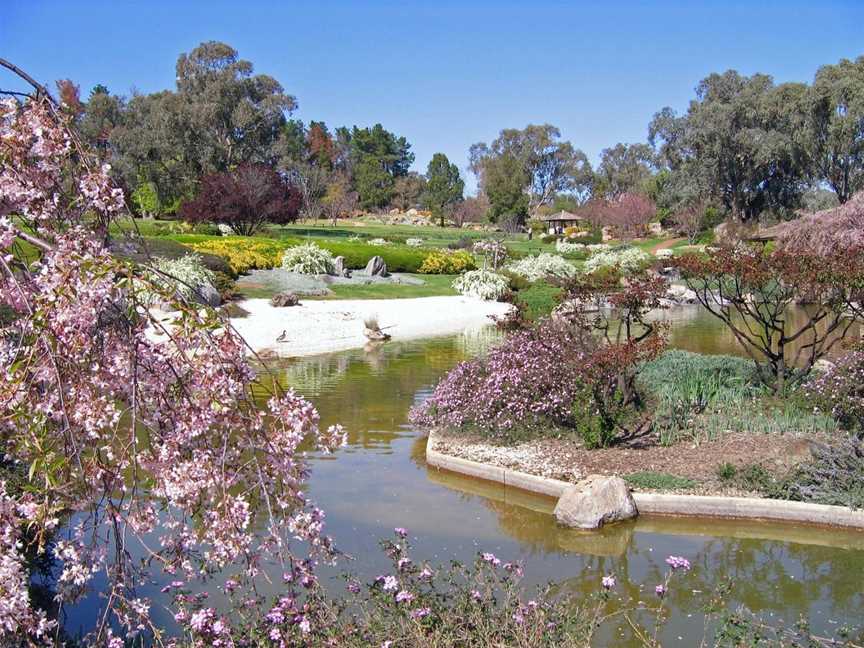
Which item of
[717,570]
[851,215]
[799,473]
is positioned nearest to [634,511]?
[717,570]

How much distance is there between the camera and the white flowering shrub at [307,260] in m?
27.8

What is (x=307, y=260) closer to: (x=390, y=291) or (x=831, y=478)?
(x=390, y=291)

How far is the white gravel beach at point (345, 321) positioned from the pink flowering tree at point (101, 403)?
46.2 ft

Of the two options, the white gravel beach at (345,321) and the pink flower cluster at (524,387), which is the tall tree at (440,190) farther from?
the pink flower cluster at (524,387)

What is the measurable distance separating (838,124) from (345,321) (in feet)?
117

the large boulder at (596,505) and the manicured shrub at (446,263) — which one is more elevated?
the manicured shrub at (446,263)

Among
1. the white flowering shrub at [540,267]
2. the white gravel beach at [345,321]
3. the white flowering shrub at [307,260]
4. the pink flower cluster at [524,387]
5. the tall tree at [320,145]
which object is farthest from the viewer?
the tall tree at [320,145]

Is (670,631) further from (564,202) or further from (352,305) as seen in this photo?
(564,202)

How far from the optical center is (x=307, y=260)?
91.5 feet

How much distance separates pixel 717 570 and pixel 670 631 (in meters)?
1.27

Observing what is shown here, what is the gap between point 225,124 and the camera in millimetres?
54531

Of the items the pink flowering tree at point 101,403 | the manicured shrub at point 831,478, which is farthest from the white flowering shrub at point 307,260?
the pink flowering tree at point 101,403

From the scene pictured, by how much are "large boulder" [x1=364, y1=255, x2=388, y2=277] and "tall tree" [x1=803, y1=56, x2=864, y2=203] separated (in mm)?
28483

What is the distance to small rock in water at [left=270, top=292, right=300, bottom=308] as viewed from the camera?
867 inches
